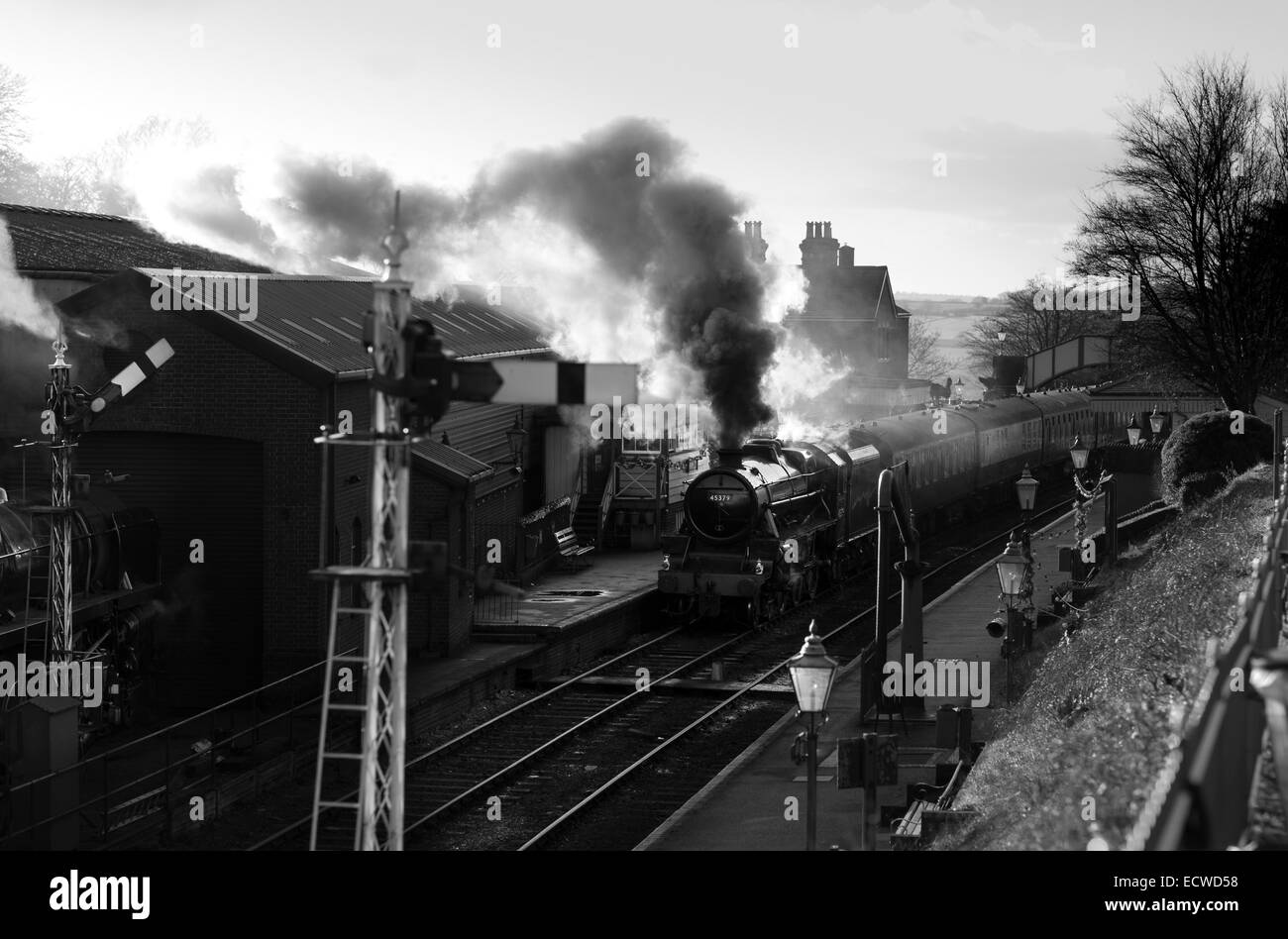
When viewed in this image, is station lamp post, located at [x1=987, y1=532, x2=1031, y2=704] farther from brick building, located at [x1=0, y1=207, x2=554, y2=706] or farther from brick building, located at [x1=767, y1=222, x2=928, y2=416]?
brick building, located at [x1=767, y1=222, x2=928, y2=416]

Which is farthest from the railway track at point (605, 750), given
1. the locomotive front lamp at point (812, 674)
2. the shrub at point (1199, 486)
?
the shrub at point (1199, 486)

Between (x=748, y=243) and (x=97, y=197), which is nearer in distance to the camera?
(x=748, y=243)

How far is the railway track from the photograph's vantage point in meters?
16.0

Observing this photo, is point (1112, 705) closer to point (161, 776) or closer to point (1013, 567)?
point (1013, 567)

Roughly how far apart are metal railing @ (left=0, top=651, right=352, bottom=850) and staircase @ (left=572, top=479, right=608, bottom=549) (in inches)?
589

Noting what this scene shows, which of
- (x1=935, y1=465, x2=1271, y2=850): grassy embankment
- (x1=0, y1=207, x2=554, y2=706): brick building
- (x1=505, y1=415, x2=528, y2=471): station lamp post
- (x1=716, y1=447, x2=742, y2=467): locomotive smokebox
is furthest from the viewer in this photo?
(x1=505, y1=415, x2=528, y2=471): station lamp post

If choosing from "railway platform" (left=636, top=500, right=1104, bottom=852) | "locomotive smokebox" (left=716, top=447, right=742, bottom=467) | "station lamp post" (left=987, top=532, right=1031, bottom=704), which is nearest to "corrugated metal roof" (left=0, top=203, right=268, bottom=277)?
"locomotive smokebox" (left=716, top=447, right=742, bottom=467)

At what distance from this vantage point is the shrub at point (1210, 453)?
29.1 meters

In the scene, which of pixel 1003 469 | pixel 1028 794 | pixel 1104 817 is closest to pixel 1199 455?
pixel 1003 469

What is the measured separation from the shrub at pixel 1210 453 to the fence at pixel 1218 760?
20107 mm

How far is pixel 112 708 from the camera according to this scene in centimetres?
1900

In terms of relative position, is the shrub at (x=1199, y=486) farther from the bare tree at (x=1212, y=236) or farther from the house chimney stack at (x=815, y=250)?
the house chimney stack at (x=815, y=250)
